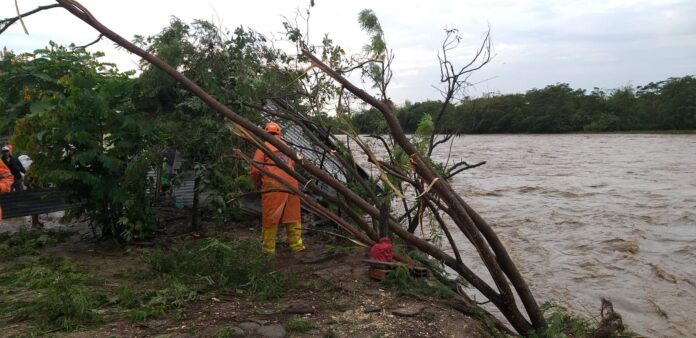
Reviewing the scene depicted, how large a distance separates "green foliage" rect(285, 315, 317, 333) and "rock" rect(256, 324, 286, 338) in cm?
5

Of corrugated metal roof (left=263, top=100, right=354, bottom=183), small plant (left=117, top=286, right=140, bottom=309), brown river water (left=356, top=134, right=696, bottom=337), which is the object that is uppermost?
corrugated metal roof (left=263, top=100, right=354, bottom=183)

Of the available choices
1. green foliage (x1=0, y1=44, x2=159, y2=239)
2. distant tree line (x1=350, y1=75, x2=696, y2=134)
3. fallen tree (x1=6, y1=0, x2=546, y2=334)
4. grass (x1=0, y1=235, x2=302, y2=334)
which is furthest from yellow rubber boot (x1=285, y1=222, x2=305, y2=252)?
distant tree line (x1=350, y1=75, x2=696, y2=134)

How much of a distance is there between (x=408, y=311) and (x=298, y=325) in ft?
2.89

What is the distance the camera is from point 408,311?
411 centimetres

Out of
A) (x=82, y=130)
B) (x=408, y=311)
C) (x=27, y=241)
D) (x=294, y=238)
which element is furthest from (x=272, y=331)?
(x=27, y=241)

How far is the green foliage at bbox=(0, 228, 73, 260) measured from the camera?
20.2 feet

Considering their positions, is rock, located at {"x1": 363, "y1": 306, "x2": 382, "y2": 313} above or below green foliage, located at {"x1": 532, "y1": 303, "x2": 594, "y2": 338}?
above

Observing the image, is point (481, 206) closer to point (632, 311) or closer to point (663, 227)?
point (663, 227)

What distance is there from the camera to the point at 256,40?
714 cm

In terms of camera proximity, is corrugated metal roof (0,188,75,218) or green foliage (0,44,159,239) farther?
corrugated metal roof (0,188,75,218)

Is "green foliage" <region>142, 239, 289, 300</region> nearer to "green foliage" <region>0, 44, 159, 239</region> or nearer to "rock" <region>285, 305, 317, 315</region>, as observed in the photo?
"rock" <region>285, 305, 317, 315</region>

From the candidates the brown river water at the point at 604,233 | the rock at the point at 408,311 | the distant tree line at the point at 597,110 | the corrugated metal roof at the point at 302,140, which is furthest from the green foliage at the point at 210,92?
the distant tree line at the point at 597,110

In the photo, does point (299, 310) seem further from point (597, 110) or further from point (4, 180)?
point (597, 110)

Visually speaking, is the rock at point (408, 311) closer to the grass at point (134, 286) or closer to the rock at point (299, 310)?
the rock at point (299, 310)
